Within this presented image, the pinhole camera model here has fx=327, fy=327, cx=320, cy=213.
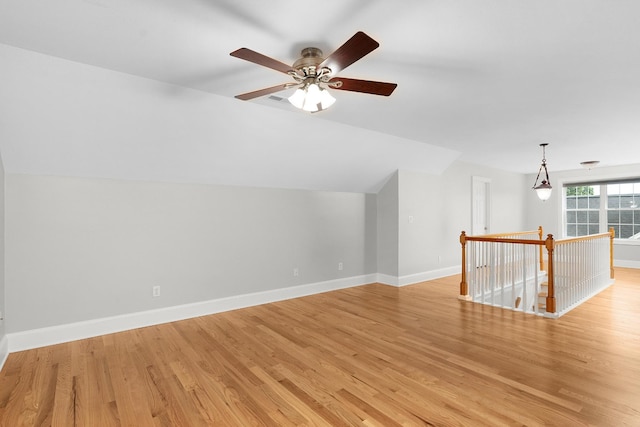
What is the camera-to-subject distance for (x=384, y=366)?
2715mm

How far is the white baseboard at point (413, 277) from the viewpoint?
5.75m

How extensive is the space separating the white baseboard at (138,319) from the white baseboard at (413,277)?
1.24m

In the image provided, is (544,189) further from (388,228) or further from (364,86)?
(364,86)

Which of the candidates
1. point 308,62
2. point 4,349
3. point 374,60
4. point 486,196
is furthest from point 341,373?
point 486,196

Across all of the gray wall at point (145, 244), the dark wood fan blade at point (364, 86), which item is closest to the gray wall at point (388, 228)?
the gray wall at point (145, 244)

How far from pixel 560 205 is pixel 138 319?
979 centimetres

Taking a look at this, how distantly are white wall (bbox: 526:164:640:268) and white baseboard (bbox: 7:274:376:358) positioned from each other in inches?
276

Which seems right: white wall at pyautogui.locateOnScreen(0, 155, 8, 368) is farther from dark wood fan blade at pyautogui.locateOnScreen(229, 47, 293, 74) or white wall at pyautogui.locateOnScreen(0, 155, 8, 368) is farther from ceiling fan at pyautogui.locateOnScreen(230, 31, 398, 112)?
dark wood fan blade at pyautogui.locateOnScreen(229, 47, 293, 74)

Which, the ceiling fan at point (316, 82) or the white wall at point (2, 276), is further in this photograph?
the white wall at point (2, 276)

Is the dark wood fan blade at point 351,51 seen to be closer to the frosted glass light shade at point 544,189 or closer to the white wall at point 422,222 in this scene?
the white wall at point 422,222

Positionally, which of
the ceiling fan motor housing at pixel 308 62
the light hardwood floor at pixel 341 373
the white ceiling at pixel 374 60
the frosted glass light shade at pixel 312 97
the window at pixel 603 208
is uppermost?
the white ceiling at pixel 374 60

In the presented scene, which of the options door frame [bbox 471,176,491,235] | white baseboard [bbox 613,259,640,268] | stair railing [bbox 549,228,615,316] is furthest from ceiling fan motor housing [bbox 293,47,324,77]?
white baseboard [bbox 613,259,640,268]

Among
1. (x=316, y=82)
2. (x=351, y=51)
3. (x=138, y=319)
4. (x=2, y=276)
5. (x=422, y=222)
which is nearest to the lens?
(x=351, y=51)

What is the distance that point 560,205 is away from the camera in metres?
8.59
